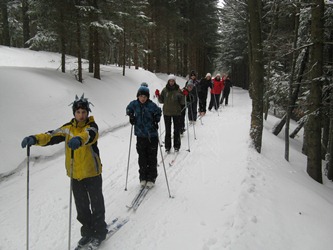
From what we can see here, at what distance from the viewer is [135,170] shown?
7.15 metres

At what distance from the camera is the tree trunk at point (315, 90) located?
25.2ft

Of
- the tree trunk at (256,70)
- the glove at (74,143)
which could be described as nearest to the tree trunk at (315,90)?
the tree trunk at (256,70)

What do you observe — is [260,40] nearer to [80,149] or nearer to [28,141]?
[80,149]

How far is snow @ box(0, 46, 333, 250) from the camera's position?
4.35 m

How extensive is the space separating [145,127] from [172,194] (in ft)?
4.92

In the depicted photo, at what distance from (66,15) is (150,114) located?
906cm

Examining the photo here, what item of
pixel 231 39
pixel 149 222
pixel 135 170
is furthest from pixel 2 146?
pixel 231 39

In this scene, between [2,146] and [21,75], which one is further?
[21,75]

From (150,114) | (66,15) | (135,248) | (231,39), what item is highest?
(231,39)

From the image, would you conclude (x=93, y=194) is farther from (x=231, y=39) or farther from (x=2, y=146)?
(x=231, y=39)

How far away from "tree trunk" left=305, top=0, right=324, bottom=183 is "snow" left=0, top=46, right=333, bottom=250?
23.5 inches

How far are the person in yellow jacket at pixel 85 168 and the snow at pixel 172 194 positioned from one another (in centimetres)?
34

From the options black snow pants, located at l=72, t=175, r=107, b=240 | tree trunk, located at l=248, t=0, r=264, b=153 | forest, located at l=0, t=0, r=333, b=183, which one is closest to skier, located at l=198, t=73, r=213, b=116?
forest, located at l=0, t=0, r=333, b=183

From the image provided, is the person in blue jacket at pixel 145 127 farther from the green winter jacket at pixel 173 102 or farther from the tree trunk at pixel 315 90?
the tree trunk at pixel 315 90
